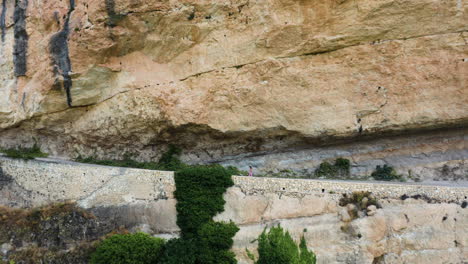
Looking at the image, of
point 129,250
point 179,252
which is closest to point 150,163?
point 129,250

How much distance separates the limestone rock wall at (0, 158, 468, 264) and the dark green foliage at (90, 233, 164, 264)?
972 mm

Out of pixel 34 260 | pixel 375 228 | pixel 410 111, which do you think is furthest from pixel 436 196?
pixel 34 260

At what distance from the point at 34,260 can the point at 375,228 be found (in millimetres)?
9812

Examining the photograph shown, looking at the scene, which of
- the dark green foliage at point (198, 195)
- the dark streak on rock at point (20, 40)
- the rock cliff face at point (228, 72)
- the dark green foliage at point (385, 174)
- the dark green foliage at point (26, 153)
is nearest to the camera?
the dark green foliage at point (198, 195)

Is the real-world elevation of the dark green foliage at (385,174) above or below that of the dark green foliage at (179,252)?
above

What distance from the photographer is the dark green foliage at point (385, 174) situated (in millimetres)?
14971

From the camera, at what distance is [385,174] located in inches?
594

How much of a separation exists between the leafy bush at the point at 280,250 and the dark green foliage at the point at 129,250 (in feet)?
9.31

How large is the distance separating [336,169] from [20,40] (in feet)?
46.0

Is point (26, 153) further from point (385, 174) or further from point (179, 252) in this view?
point (385, 174)

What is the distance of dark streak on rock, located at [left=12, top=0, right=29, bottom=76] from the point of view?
54.3ft

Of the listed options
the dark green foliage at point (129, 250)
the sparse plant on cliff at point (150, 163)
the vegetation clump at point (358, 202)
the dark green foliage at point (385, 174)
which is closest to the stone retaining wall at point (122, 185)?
A: the vegetation clump at point (358, 202)

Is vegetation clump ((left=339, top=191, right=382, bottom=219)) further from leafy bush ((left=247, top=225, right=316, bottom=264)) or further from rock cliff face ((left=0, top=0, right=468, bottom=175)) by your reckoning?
rock cliff face ((left=0, top=0, right=468, bottom=175))

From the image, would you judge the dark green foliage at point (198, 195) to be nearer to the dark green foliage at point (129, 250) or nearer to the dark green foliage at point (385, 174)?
the dark green foliage at point (129, 250)
